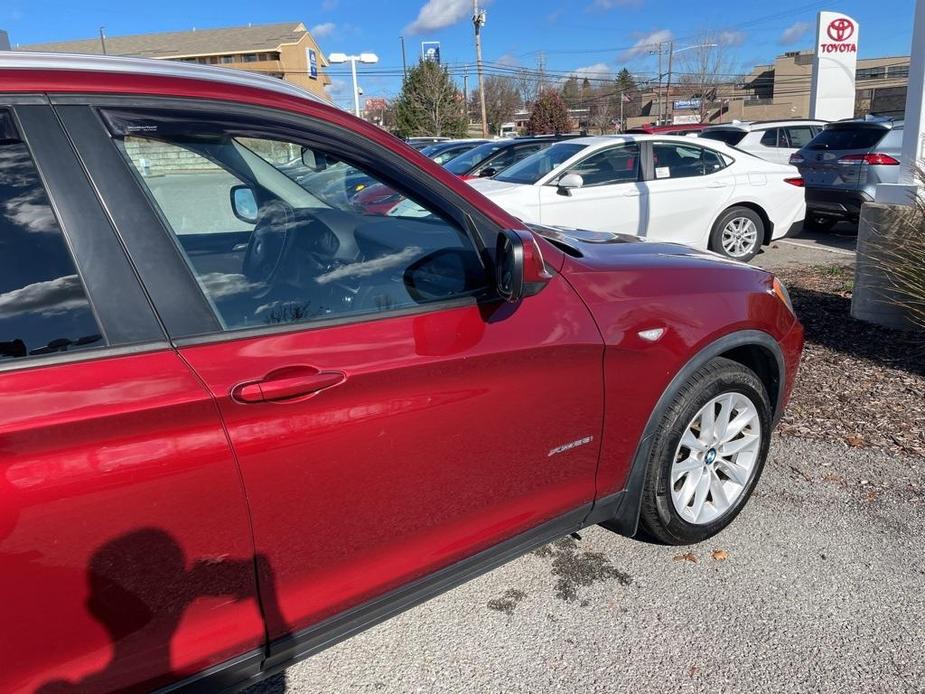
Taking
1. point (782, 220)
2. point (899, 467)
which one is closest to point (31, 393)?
point (899, 467)

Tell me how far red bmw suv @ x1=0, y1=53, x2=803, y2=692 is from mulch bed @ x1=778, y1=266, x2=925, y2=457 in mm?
1994

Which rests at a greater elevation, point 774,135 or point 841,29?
point 841,29

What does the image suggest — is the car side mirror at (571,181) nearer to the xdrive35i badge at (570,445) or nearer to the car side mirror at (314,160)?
the xdrive35i badge at (570,445)

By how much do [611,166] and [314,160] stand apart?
22.0 ft

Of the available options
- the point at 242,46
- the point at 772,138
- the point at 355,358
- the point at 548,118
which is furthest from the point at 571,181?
the point at 242,46

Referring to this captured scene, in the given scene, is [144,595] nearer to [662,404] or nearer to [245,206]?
[245,206]

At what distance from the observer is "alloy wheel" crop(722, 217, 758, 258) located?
28.6 feet

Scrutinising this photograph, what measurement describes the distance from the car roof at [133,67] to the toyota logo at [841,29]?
1207 inches

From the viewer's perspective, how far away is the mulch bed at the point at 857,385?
4.08 m

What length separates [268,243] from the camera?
7.14 ft

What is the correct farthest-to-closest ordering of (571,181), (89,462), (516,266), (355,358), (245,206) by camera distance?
(571,181)
(245,206)
(516,266)
(355,358)
(89,462)

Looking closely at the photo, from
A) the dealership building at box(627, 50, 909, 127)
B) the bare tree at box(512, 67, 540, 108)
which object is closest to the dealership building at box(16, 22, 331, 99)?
the bare tree at box(512, 67, 540, 108)

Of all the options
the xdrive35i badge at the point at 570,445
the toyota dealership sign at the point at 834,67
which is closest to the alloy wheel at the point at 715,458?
the xdrive35i badge at the point at 570,445

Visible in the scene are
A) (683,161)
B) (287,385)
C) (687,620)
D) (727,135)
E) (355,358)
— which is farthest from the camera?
(727,135)
